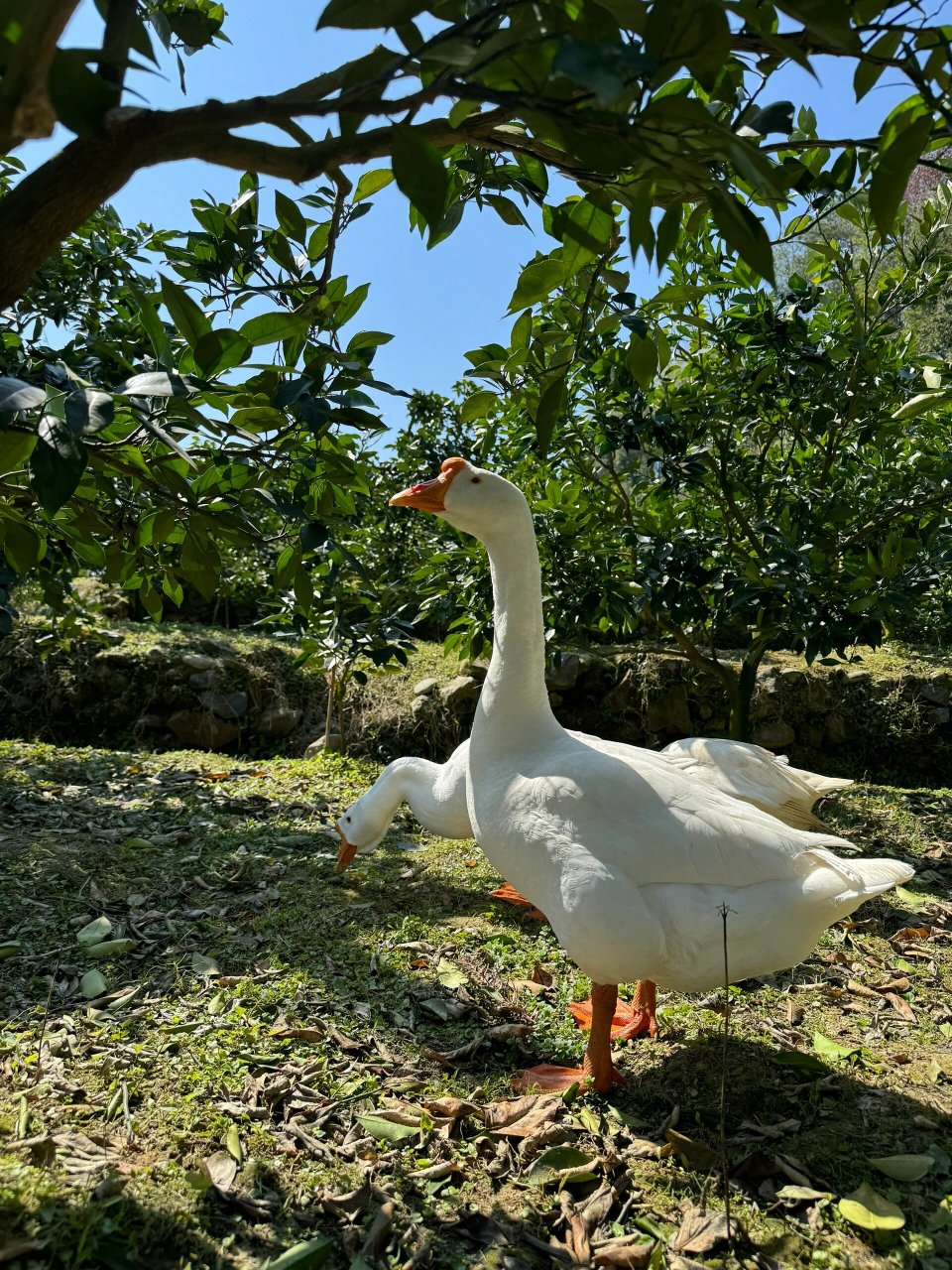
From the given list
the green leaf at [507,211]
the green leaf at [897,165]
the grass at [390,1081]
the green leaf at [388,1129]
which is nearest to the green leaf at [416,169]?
the green leaf at [897,165]

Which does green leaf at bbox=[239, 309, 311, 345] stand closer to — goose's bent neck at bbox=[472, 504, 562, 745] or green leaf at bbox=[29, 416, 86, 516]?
green leaf at bbox=[29, 416, 86, 516]

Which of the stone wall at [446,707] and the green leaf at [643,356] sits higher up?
the green leaf at [643,356]

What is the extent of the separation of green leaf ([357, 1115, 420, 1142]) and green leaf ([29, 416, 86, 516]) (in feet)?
5.75

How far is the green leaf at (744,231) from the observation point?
101cm

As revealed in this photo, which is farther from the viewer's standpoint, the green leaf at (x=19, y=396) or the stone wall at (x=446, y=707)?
the stone wall at (x=446, y=707)

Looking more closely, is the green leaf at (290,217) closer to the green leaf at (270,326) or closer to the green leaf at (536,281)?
the green leaf at (270,326)

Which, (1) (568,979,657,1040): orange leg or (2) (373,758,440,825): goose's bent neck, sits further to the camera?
(2) (373,758,440,825): goose's bent neck

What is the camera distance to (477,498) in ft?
9.43

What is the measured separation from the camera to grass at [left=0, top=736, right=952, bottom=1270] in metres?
1.74

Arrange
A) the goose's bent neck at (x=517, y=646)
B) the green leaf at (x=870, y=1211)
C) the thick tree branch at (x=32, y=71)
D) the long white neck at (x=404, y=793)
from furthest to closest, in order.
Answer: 1. the long white neck at (x=404, y=793)
2. the goose's bent neck at (x=517, y=646)
3. the green leaf at (x=870, y=1211)
4. the thick tree branch at (x=32, y=71)

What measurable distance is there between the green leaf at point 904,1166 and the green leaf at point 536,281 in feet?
7.18

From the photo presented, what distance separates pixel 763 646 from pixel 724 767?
4.01 feet

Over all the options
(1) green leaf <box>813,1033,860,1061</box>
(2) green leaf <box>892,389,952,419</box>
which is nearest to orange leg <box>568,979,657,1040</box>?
(1) green leaf <box>813,1033,860,1061</box>

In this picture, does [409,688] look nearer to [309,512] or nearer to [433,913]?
[433,913]
